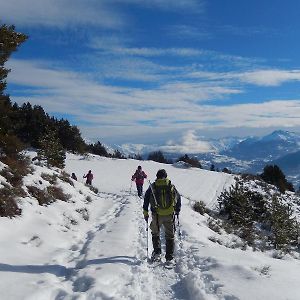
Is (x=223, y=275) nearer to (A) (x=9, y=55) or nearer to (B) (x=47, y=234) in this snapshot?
(B) (x=47, y=234)

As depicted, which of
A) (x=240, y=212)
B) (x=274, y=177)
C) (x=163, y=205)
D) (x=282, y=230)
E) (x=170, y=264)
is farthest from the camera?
(x=274, y=177)

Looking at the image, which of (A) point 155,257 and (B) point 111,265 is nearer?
(B) point 111,265

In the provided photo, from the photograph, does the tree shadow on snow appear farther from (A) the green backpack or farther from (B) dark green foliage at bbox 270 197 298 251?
(B) dark green foliage at bbox 270 197 298 251

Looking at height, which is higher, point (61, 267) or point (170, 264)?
point (61, 267)

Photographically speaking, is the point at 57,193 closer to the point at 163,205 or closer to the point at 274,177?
the point at 163,205

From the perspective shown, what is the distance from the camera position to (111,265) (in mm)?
9359

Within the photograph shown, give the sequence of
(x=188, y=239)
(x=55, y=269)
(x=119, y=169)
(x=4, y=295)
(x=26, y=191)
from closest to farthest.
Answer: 1. (x=4, y=295)
2. (x=55, y=269)
3. (x=188, y=239)
4. (x=26, y=191)
5. (x=119, y=169)

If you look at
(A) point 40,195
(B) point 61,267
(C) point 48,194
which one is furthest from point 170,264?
(C) point 48,194

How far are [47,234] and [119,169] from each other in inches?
1500

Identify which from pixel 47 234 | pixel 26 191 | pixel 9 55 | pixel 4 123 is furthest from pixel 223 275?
pixel 4 123

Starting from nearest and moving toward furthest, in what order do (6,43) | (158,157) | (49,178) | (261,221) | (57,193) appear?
1. (6,43)
2. (57,193)
3. (49,178)
4. (261,221)
5. (158,157)

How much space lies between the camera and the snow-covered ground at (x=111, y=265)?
7.57m

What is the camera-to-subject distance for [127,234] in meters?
12.9

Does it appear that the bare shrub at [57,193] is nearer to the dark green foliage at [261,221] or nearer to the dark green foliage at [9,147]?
the dark green foliage at [9,147]
